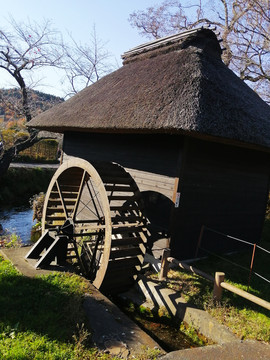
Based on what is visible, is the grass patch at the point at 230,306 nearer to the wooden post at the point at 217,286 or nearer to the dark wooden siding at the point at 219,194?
the wooden post at the point at 217,286

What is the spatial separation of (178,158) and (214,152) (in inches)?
43.6

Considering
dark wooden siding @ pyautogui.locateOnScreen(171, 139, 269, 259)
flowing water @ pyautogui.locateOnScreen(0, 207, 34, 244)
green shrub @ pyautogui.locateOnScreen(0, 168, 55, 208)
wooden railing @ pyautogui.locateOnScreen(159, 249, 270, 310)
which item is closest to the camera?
wooden railing @ pyautogui.locateOnScreen(159, 249, 270, 310)

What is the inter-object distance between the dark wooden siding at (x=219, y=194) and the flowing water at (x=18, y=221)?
546cm

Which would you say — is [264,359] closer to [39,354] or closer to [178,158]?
[39,354]

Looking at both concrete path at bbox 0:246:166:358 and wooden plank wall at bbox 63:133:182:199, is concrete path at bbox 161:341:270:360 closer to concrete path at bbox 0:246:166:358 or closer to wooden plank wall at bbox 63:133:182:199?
concrete path at bbox 0:246:166:358

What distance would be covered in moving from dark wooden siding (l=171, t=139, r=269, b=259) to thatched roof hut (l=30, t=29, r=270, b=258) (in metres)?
0.02

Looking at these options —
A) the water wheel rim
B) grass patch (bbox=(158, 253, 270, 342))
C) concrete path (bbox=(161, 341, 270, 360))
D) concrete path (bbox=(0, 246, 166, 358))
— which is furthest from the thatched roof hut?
concrete path (bbox=(161, 341, 270, 360))

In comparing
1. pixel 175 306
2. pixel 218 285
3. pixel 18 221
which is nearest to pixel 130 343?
pixel 175 306

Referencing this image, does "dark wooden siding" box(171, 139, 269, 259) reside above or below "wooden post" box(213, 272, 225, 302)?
above

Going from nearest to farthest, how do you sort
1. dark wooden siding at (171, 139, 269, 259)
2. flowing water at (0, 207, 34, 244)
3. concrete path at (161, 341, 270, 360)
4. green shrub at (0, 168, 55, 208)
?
concrete path at (161, 341, 270, 360)
dark wooden siding at (171, 139, 269, 259)
flowing water at (0, 207, 34, 244)
green shrub at (0, 168, 55, 208)

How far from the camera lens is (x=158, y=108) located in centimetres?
505

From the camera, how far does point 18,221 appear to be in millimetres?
10773

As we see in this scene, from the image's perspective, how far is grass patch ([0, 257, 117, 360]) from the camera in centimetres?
268

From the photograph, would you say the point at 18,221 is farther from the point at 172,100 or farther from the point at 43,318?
the point at 43,318
